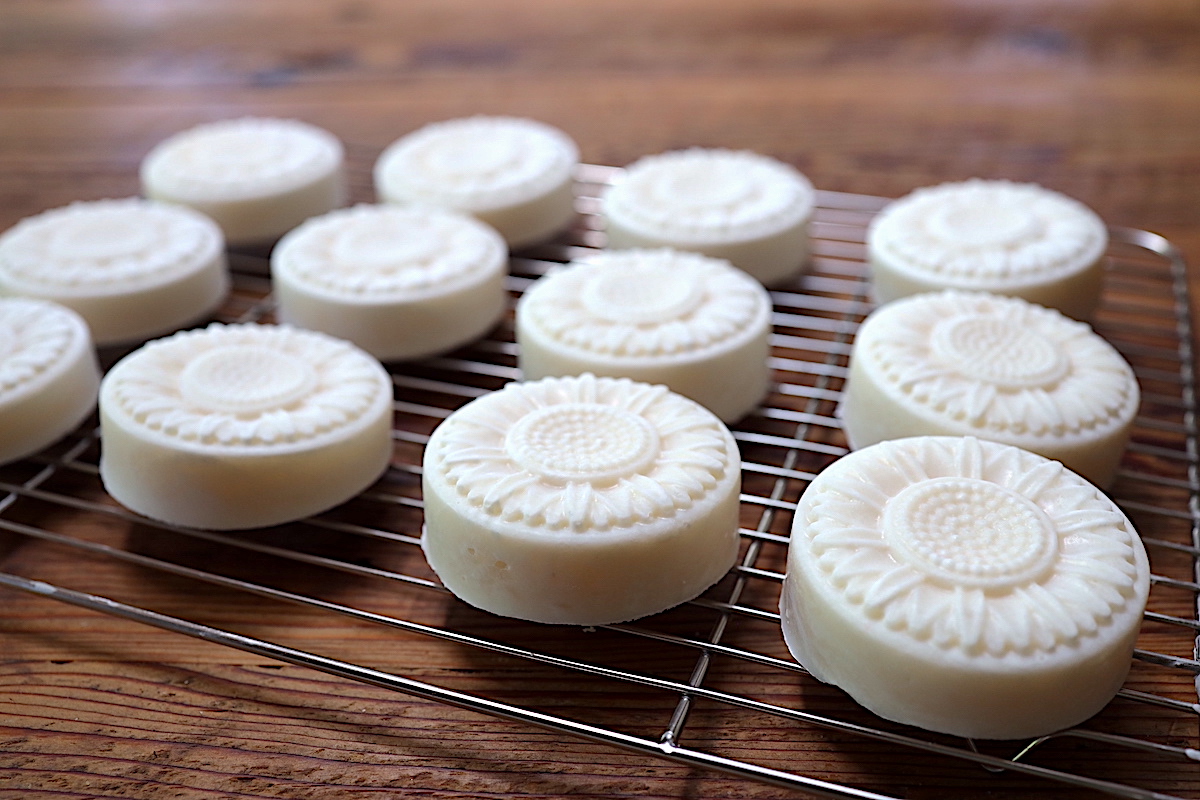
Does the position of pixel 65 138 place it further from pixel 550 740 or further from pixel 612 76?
pixel 550 740

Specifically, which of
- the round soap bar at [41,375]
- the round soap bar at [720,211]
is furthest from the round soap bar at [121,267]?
the round soap bar at [720,211]

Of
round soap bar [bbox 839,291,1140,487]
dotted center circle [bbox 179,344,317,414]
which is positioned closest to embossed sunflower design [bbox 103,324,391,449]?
dotted center circle [bbox 179,344,317,414]

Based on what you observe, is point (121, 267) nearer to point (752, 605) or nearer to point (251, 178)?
point (251, 178)

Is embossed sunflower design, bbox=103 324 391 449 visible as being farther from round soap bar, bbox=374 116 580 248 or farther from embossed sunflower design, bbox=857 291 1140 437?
embossed sunflower design, bbox=857 291 1140 437

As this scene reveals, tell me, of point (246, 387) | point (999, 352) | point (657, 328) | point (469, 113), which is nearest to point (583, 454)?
point (657, 328)

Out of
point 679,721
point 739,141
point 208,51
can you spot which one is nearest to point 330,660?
point 679,721
